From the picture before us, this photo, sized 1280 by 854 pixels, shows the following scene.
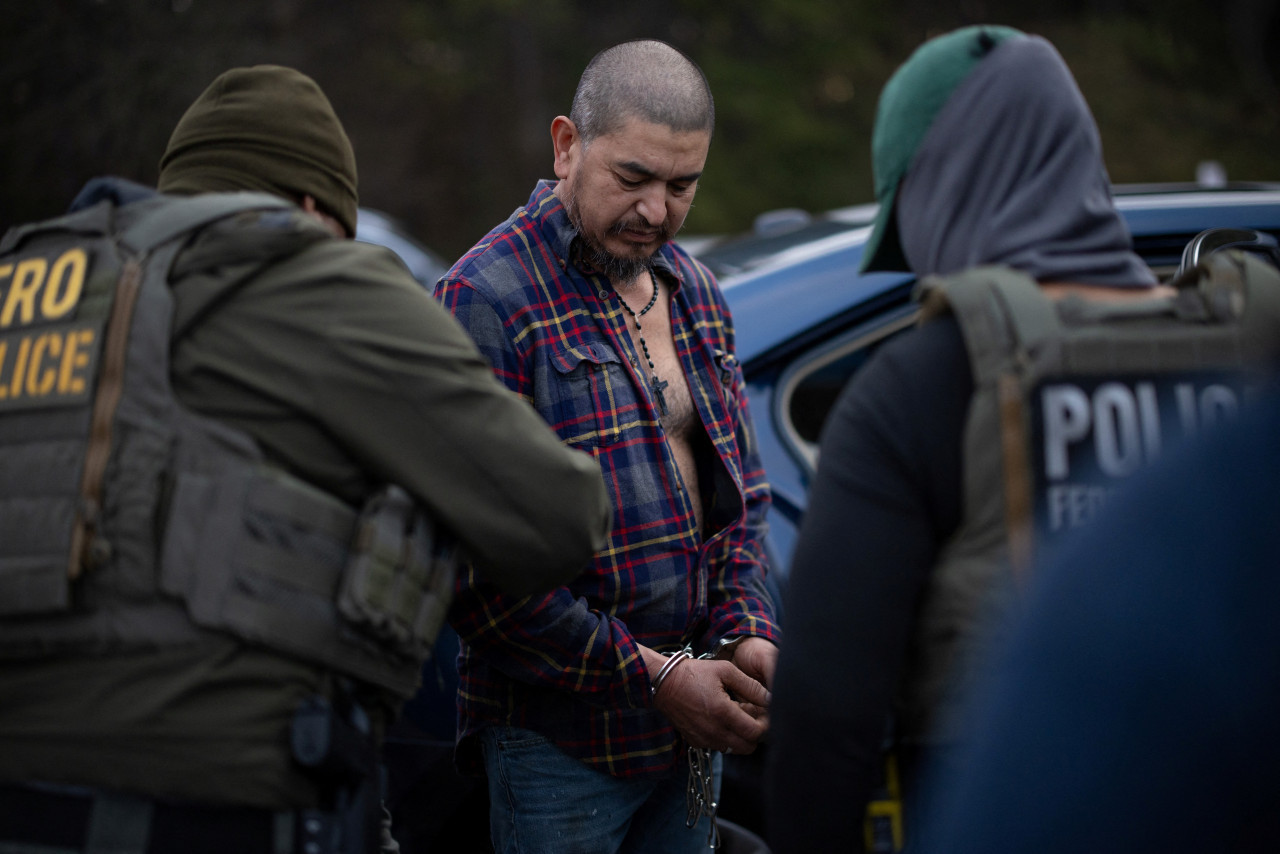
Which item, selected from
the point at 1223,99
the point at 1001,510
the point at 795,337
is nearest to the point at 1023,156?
the point at 1001,510

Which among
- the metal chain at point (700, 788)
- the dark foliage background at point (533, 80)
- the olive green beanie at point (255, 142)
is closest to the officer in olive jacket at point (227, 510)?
the olive green beanie at point (255, 142)

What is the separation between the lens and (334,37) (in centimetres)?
1608

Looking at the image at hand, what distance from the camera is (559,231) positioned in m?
2.24

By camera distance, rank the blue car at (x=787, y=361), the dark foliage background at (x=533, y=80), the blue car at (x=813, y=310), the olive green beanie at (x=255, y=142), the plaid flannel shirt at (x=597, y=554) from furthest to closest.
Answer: the dark foliage background at (x=533, y=80), the blue car at (x=813, y=310), the blue car at (x=787, y=361), the plaid flannel shirt at (x=597, y=554), the olive green beanie at (x=255, y=142)

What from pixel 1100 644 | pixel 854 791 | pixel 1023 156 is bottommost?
pixel 854 791

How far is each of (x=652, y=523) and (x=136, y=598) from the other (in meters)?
0.92

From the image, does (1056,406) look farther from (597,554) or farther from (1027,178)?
(597,554)

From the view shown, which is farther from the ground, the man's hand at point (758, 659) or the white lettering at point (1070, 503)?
the white lettering at point (1070, 503)

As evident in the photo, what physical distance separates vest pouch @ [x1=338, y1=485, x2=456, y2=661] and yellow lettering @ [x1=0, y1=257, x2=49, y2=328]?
1.74ft

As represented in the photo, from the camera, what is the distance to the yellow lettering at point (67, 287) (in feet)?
5.09

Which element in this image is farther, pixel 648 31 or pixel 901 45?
pixel 648 31

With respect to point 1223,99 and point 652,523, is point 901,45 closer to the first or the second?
point 1223,99

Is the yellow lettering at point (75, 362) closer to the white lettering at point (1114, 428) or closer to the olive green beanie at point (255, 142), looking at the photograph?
the olive green beanie at point (255, 142)

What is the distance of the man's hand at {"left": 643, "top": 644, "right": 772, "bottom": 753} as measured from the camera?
2.06 meters
